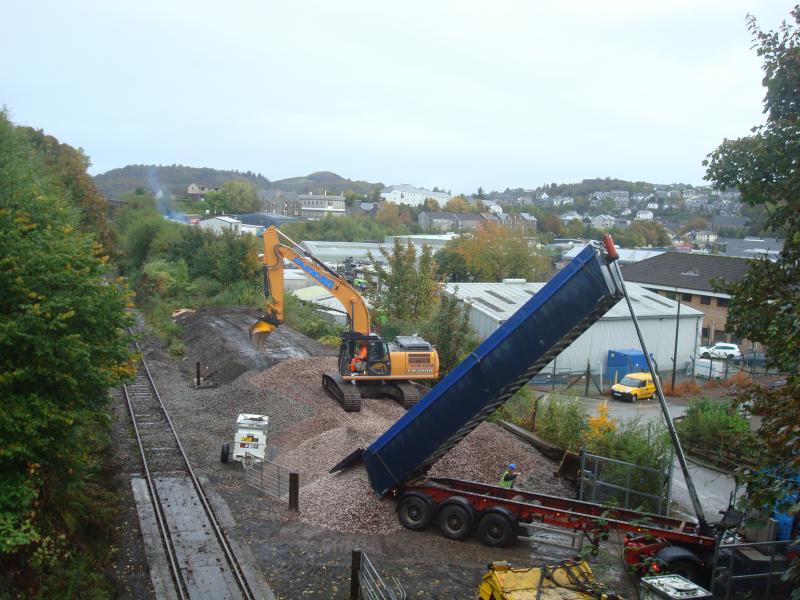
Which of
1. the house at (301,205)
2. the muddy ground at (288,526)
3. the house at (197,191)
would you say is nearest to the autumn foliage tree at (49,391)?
the muddy ground at (288,526)

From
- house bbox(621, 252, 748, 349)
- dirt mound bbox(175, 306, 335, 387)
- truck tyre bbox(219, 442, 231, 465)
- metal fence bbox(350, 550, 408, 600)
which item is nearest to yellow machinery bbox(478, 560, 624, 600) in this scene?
metal fence bbox(350, 550, 408, 600)

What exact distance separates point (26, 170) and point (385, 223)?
9462 centimetres

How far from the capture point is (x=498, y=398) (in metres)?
12.2

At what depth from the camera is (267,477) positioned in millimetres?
15398

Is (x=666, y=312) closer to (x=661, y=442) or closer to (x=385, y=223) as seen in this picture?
(x=661, y=442)

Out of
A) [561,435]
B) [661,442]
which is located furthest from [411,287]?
[661,442]

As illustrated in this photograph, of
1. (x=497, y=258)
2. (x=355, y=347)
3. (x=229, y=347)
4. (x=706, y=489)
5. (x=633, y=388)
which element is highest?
(x=497, y=258)

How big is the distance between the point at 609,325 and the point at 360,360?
16.9 metres

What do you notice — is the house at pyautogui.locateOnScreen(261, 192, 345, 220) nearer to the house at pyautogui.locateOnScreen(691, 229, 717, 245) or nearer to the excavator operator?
the house at pyautogui.locateOnScreen(691, 229, 717, 245)

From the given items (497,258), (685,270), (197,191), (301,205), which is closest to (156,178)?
(197,191)

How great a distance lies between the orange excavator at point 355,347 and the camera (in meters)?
21.4

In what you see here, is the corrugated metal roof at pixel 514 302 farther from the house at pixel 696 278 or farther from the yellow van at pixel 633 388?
the house at pixel 696 278

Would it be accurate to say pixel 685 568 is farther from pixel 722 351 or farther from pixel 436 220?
pixel 436 220

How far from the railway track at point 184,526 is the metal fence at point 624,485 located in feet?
24.9
